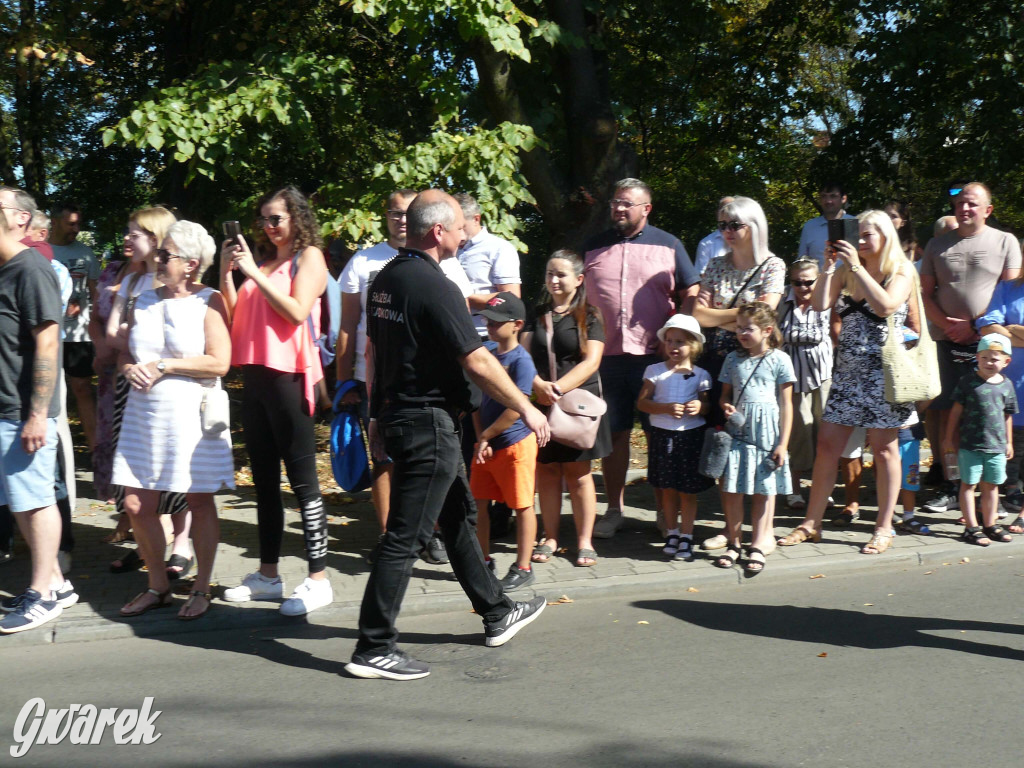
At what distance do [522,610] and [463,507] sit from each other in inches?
25.4

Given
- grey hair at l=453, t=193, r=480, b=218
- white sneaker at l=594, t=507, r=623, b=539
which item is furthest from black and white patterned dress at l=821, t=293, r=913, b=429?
grey hair at l=453, t=193, r=480, b=218

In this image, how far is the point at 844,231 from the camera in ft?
23.0

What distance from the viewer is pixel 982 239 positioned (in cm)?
797

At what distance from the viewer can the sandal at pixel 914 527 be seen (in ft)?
24.3

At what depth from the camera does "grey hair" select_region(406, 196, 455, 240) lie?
16.4ft

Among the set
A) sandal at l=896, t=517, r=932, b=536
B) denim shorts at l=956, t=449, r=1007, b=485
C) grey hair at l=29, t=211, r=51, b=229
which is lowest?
sandal at l=896, t=517, r=932, b=536

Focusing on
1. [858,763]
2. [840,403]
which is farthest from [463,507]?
[840,403]

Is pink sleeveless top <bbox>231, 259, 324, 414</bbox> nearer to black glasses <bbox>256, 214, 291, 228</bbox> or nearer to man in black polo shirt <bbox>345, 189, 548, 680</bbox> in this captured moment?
black glasses <bbox>256, 214, 291, 228</bbox>

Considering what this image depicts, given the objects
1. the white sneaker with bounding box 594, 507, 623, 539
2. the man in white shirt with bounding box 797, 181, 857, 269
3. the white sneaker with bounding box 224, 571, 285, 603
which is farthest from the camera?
the man in white shirt with bounding box 797, 181, 857, 269

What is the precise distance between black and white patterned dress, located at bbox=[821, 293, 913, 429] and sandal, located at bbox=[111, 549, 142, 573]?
437 cm

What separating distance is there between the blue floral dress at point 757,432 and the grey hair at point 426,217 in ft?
8.05

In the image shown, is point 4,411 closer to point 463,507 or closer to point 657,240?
point 463,507

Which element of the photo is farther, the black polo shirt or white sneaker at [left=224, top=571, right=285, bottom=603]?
white sneaker at [left=224, top=571, right=285, bottom=603]

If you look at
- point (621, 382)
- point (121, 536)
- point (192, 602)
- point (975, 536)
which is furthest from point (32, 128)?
point (975, 536)
